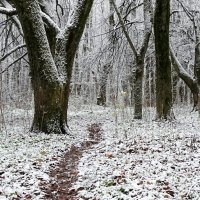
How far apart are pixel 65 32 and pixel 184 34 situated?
12.0m

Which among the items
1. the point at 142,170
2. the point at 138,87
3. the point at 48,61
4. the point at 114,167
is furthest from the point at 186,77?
the point at 142,170

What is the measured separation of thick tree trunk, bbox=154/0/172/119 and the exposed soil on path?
391cm

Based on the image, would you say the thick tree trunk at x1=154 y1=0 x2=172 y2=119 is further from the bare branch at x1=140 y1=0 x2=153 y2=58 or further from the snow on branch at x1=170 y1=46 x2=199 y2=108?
the snow on branch at x1=170 y1=46 x2=199 y2=108

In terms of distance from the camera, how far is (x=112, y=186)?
15.9 feet

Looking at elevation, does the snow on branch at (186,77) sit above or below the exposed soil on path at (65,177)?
above

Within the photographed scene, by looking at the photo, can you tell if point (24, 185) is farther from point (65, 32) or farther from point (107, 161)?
point (65, 32)

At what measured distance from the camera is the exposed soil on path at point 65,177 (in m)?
4.80

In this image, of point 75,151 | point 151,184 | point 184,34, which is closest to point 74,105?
point 184,34

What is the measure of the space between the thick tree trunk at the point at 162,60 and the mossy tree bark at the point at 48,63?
2198 mm

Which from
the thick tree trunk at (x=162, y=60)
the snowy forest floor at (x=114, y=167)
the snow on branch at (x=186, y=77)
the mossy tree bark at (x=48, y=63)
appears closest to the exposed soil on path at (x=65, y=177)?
the snowy forest floor at (x=114, y=167)

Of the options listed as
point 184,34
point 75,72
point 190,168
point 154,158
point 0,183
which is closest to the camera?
point 0,183

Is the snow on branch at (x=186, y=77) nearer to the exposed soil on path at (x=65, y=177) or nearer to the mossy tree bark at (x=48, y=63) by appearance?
the mossy tree bark at (x=48, y=63)

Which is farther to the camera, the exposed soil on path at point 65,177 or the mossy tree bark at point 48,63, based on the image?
the mossy tree bark at point 48,63

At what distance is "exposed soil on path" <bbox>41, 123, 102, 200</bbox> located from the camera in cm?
480
